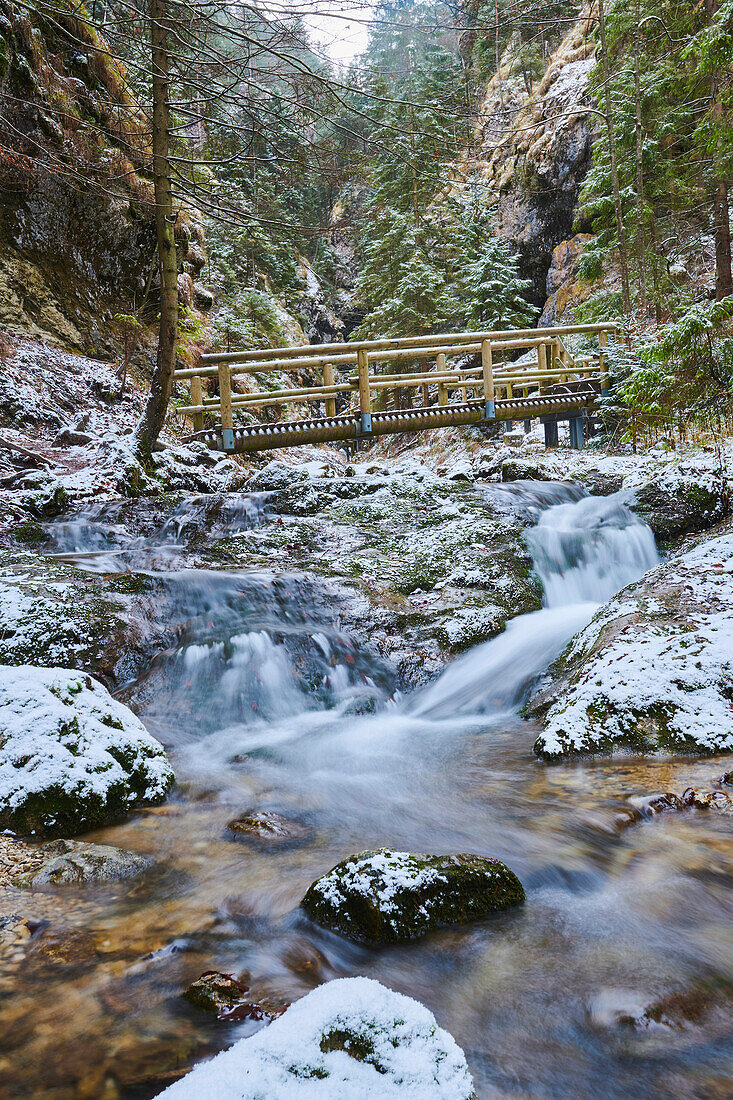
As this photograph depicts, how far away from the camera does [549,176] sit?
22.6 m

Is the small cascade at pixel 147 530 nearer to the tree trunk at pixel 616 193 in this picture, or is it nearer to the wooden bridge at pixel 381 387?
the wooden bridge at pixel 381 387

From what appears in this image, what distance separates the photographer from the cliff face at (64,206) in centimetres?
1004

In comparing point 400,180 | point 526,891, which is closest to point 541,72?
point 400,180

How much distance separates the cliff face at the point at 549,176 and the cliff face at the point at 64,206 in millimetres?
14211

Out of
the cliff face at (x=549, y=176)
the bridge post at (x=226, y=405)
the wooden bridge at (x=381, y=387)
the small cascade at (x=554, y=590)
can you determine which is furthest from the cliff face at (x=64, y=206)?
the cliff face at (x=549, y=176)

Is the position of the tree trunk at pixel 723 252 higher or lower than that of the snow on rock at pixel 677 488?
higher

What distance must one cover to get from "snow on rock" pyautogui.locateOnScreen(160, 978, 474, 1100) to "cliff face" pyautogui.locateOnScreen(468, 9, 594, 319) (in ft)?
75.3

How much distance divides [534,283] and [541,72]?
15794mm

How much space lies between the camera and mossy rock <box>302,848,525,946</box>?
2.14 metres

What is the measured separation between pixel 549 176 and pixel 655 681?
24.3 m

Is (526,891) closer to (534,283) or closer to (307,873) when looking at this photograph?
(307,873)

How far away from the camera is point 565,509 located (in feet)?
26.0

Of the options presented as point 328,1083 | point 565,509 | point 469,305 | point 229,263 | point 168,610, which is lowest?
point 328,1083

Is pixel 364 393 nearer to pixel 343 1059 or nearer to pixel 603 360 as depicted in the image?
pixel 603 360
